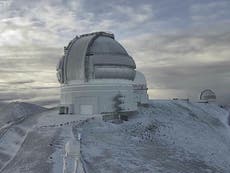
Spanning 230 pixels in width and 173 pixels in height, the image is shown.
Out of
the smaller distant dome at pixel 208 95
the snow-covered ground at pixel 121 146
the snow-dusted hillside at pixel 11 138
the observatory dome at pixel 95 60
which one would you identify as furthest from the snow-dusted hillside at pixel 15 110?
the smaller distant dome at pixel 208 95

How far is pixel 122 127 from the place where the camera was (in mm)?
42656

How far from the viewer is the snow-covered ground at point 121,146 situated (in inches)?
1157

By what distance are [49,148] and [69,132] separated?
478cm

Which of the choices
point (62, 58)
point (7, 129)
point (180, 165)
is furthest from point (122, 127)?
point (62, 58)

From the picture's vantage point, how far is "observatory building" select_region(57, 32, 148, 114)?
163ft

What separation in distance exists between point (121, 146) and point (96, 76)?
1681 cm

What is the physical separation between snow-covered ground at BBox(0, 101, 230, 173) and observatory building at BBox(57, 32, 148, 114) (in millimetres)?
3928

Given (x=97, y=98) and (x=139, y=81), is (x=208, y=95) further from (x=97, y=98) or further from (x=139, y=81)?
(x=97, y=98)

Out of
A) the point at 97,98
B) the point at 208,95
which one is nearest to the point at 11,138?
the point at 97,98

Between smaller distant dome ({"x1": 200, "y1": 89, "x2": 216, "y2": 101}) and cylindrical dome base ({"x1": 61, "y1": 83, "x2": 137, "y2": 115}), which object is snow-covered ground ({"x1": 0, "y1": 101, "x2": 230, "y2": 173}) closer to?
cylindrical dome base ({"x1": 61, "y1": 83, "x2": 137, "y2": 115})

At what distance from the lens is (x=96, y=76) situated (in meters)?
49.4

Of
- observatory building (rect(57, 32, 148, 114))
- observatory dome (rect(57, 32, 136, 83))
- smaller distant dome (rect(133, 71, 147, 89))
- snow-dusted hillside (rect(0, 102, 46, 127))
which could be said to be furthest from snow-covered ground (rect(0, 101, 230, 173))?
snow-dusted hillside (rect(0, 102, 46, 127))

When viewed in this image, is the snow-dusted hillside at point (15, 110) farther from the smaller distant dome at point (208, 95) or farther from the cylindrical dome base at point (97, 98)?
the smaller distant dome at point (208, 95)

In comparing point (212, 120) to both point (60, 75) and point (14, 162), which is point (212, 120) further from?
point (14, 162)
